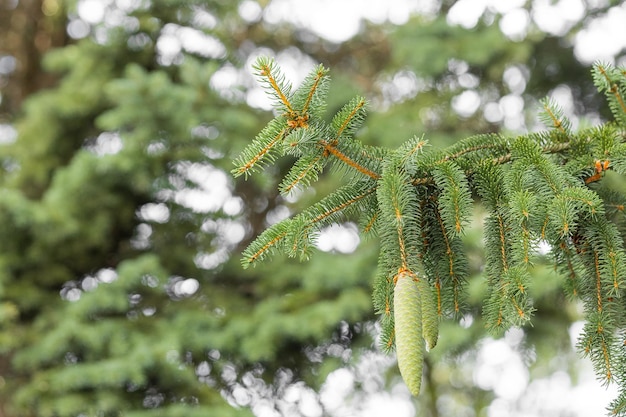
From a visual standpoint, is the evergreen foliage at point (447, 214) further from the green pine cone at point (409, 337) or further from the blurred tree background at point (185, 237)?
the blurred tree background at point (185, 237)

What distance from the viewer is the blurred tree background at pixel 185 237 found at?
372 cm

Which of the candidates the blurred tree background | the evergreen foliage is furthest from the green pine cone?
the blurred tree background

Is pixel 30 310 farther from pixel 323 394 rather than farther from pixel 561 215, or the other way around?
pixel 561 215

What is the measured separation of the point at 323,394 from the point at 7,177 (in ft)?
7.59

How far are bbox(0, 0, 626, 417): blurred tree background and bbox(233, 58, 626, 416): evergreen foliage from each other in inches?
86.1

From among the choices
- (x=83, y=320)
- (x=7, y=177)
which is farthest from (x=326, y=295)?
(x=7, y=177)

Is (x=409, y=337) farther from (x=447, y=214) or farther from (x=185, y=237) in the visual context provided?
(x=185, y=237)

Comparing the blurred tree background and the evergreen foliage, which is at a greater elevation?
the evergreen foliage

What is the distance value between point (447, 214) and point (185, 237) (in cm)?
331

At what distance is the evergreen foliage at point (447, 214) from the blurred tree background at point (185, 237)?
2.19 m

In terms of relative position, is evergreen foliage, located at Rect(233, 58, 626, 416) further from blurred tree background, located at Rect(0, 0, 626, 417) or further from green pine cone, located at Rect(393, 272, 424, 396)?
blurred tree background, located at Rect(0, 0, 626, 417)

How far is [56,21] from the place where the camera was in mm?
5156

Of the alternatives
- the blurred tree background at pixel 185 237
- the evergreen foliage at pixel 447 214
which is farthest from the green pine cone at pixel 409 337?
the blurred tree background at pixel 185 237

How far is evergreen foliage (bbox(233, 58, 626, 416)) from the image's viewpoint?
1188 millimetres
